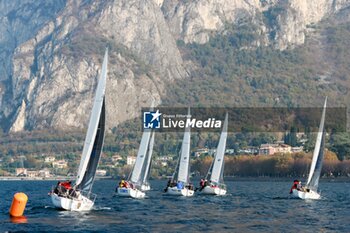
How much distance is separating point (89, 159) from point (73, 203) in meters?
5.61

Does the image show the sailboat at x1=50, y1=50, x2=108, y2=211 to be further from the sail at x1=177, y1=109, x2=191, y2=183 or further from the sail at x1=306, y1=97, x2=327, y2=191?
the sail at x1=177, y1=109, x2=191, y2=183

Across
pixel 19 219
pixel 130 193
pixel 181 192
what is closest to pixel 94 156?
pixel 19 219

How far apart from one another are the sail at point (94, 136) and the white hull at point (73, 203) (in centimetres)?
178

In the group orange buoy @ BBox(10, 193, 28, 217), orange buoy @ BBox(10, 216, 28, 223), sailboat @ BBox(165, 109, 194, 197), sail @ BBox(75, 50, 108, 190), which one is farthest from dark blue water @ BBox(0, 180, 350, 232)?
sailboat @ BBox(165, 109, 194, 197)

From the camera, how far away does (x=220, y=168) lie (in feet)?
523

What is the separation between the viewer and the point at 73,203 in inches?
3839

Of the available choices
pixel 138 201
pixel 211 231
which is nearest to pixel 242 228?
pixel 211 231

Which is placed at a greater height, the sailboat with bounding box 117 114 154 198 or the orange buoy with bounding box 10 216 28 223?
the sailboat with bounding box 117 114 154 198

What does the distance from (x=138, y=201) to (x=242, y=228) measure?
47749 millimetres

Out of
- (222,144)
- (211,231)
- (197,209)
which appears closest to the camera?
(211,231)

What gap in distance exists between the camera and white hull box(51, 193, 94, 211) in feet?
320

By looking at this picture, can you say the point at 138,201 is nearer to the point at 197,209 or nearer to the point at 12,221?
the point at 197,209

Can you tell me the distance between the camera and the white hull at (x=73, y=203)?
97438 mm

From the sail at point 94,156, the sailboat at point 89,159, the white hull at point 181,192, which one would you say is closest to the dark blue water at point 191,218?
the sailboat at point 89,159
